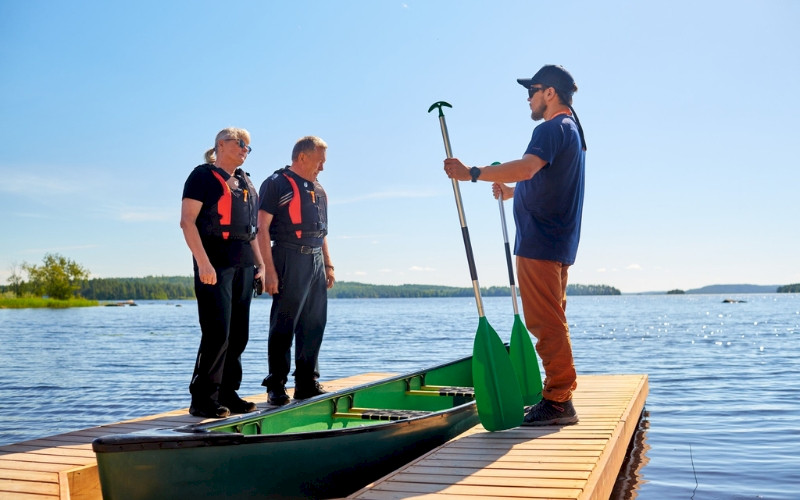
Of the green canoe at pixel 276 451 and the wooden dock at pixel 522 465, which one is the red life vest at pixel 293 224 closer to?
the green canoe at pixel 276 451

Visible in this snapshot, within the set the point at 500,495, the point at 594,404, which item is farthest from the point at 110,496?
the point at 594,404

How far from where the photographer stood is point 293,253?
18.4ft

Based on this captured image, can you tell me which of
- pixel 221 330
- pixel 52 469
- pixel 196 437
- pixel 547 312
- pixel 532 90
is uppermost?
pixel 532 90

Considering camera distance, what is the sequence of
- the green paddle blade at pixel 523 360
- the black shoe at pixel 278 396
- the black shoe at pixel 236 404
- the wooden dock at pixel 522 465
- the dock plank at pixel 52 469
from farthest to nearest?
1. the black shoe at pixel 278 396
2. the green paddle blade at pixel 523 360
3. the black shoe at pixel 236 404
4. the dock plank at pixel 52 469
5. the wooden dock at pixel 522 465

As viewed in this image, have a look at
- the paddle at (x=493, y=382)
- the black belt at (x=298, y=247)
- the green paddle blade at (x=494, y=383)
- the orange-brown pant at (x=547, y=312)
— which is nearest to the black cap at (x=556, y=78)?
the paddle at (x=493, y=382)

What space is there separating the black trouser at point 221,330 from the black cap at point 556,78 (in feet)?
8.06

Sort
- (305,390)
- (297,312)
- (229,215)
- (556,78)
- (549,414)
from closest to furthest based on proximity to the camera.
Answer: (556,78), (549,414), (229,215), (297,312), (305,390)

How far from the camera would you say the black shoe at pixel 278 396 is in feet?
18.6

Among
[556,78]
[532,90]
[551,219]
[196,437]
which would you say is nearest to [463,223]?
[551,219]

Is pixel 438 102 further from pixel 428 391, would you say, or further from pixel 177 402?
pixel 177 402

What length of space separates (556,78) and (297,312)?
2620mm

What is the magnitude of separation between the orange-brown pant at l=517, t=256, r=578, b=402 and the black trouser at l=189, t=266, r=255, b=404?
80.3 inches

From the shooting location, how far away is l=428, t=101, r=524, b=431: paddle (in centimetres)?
447

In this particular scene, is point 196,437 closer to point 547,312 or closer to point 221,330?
point 221,330
